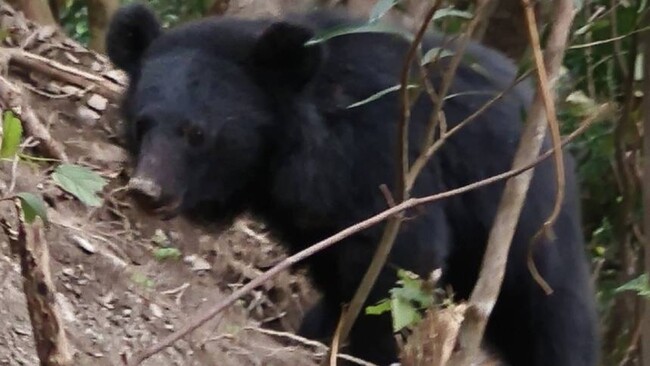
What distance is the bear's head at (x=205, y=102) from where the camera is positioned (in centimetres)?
291

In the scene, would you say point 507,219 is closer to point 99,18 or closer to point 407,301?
point 407,301

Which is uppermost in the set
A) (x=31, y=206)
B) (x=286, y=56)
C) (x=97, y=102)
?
(x=31, y=206)

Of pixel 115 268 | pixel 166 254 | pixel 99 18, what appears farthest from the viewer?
pixel 99 18

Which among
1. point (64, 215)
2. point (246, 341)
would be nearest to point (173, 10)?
point (64, 215)

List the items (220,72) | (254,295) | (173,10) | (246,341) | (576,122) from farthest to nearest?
(173,10), (254,295), (246,341), (576,122), (220,72)

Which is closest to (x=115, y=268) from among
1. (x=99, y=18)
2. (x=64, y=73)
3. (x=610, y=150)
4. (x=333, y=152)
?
(x=333, y=152)

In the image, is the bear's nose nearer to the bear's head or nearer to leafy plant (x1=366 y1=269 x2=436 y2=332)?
the bear's head

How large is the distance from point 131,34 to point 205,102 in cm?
44

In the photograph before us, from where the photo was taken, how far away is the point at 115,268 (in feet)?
12.0

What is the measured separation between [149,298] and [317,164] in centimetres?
94

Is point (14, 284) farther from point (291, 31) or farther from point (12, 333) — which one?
point (291, 31)

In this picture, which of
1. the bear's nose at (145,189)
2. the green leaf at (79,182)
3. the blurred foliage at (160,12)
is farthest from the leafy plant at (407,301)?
the blurred foliage at (160,12)

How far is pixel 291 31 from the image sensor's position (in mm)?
2996

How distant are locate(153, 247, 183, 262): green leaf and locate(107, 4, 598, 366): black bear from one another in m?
0.69
